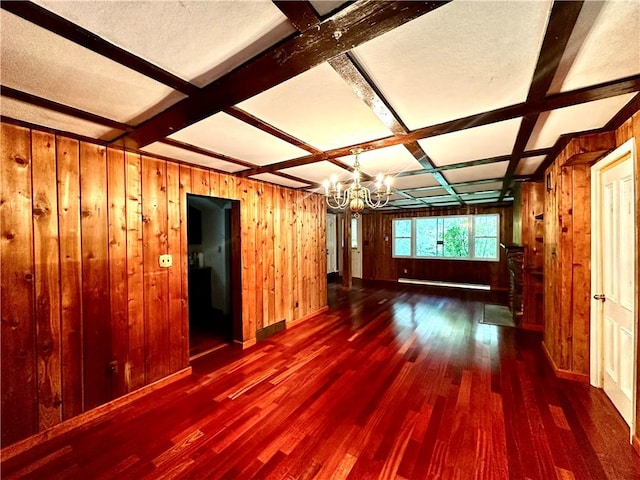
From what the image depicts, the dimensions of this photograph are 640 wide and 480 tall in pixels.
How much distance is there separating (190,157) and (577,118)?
324cm

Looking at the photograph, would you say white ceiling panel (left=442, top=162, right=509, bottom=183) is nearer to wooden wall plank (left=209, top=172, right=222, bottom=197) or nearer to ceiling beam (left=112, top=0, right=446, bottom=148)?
ceiling beam (left=112, top=0, right=446, bottom=148)

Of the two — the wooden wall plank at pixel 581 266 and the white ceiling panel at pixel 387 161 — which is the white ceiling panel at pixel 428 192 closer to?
the white ceiling panel at pixel 387 161

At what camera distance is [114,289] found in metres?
2.23

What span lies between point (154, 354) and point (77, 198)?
1.56m

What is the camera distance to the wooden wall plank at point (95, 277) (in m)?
2.07

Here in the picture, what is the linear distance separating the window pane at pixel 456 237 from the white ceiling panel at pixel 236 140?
601 cm

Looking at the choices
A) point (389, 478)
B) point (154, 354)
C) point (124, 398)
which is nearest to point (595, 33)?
point (389, 478)

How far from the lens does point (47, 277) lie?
6.18 feet

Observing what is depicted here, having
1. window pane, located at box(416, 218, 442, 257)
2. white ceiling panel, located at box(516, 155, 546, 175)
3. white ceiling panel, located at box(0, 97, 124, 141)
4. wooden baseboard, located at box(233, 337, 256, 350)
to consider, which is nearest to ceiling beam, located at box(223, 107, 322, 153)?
white ceiling panel, located at box(0, 97, 124, 141)

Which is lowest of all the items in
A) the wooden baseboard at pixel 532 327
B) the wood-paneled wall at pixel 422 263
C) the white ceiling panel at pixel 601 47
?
the wooden baseboard at pixel 532 327

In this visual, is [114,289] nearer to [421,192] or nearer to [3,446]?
[3,446]

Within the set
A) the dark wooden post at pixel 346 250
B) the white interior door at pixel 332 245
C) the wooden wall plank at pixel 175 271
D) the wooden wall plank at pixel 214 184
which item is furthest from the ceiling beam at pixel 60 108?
the white interior door at pixel 332 245

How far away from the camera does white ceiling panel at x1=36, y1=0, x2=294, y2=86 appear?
90 cm

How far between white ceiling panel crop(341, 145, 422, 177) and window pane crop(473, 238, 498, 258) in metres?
4.95
